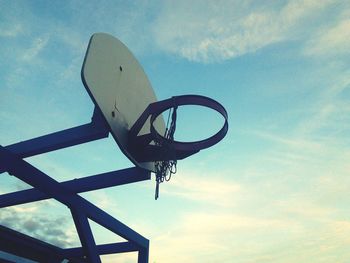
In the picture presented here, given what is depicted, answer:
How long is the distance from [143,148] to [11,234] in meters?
2.97

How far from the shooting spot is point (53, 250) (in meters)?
5.89

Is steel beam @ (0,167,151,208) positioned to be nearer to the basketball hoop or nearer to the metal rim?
the basketball hoop

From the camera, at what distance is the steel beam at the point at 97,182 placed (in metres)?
4.21

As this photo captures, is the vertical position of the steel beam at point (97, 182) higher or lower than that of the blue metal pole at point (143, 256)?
higher

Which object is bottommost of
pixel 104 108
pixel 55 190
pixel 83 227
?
pixel 83 227

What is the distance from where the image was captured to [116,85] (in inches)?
163

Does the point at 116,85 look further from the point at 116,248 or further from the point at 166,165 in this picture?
the point at 116,248

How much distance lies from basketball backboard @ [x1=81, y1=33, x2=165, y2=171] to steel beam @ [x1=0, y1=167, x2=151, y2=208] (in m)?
0.21

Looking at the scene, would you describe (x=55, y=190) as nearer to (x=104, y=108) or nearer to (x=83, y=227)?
(x=83, y=227)

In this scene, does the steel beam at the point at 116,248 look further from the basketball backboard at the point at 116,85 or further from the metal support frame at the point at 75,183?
the basketball backboard at the point at 116,85

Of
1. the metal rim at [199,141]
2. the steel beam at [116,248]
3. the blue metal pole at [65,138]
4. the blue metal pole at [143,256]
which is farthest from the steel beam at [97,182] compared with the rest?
the blue metal pole at [143,256]

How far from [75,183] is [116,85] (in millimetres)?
1677

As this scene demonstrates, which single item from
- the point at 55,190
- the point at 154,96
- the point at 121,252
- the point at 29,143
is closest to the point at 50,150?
the point at 29,143

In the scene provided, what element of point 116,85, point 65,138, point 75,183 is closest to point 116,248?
point 75,183
